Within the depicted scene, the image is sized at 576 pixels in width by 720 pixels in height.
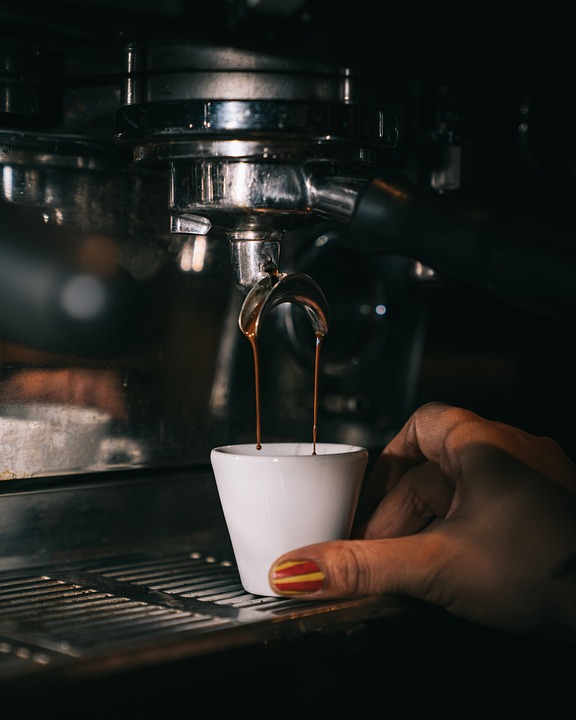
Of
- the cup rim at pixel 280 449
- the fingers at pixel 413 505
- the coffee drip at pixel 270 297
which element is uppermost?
the coffee drip at pixel 270 297

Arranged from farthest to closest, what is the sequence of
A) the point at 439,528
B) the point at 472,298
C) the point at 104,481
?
1. the point at 472,298
2. the point at 104,481
3. the point at 439,528

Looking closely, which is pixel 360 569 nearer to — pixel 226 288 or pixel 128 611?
pixel 128 611

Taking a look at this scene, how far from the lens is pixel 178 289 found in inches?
23.5

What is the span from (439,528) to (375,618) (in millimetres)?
56

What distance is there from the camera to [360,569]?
16.6 inches

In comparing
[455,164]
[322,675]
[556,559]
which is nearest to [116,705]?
[322,675]

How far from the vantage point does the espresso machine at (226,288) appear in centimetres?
37

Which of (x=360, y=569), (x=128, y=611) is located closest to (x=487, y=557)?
(x=360, y=569)

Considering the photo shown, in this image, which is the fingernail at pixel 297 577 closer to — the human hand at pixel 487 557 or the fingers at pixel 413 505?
the human hand at pixel 487 557

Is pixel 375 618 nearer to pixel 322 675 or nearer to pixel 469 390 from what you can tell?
pixel 322 675

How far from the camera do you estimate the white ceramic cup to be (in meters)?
0.46

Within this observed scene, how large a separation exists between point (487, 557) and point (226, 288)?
0.25 m

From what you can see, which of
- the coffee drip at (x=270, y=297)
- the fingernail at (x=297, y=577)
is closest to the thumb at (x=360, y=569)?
the fingernail at (x=297, y=577)

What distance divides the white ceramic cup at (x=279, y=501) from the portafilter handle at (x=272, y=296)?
7 centimetres
